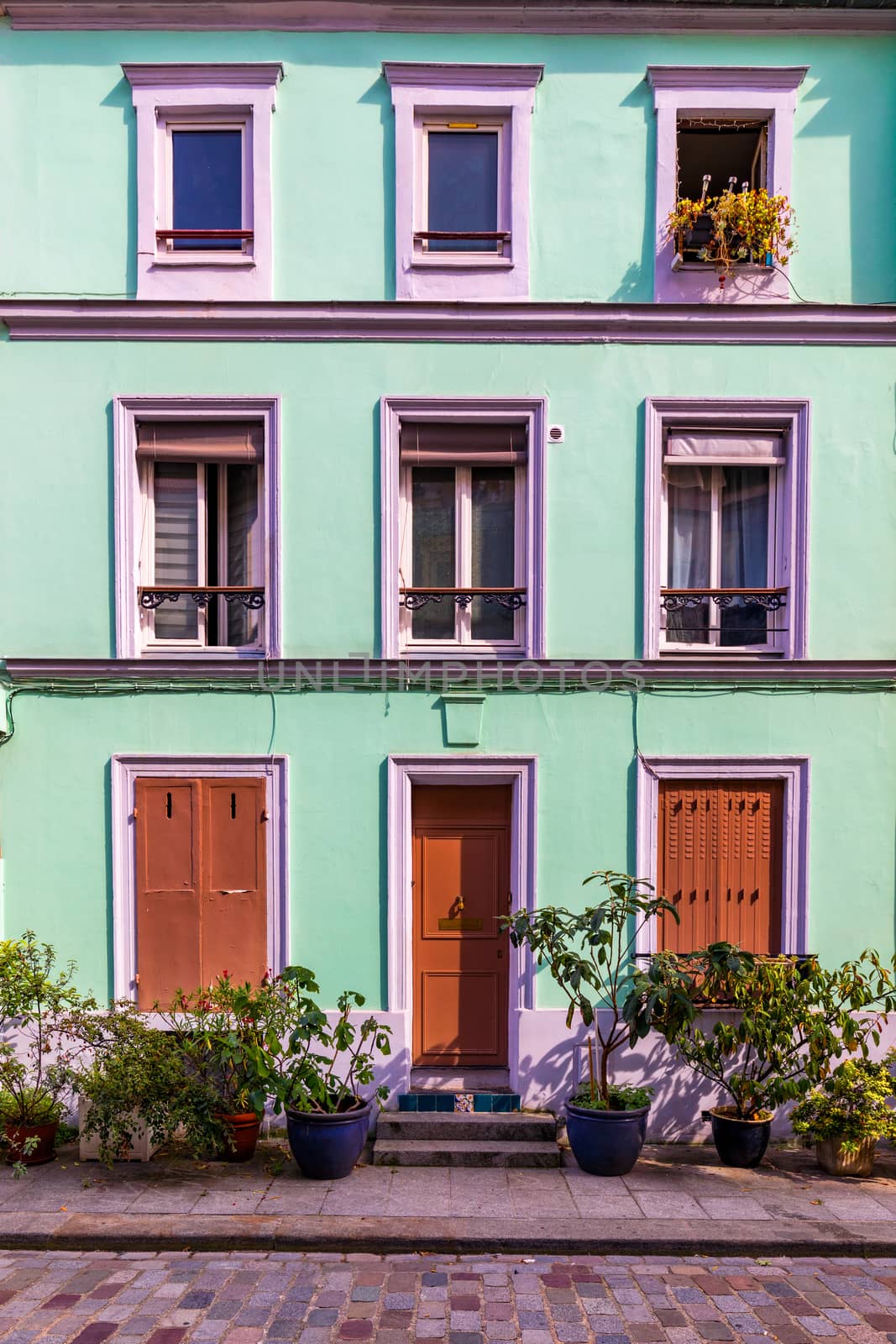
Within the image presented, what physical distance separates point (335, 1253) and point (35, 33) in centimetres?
977

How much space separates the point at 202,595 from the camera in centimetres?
793

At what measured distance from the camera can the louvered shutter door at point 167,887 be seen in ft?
25.4

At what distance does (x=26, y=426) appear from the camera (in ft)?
25.6

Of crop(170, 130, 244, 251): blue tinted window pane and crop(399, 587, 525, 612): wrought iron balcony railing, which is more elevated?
crop(170, 130, 244, 251): blue tinted window pane

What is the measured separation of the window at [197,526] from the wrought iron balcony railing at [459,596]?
111cm

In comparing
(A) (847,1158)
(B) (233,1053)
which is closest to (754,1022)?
(A) (847,1158)

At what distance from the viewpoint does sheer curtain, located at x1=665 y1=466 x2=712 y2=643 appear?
8.18 m

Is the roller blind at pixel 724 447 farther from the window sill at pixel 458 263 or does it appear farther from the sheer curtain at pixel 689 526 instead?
the window sill at pixel 458 263

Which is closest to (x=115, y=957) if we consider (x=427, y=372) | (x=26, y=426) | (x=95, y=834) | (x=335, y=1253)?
(x=95, y=834)

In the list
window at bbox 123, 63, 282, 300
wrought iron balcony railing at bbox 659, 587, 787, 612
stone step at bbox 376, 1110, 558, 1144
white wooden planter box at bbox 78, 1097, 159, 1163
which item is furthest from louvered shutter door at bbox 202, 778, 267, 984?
window at bbox 123, 63, 282, 300

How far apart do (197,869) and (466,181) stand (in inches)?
249

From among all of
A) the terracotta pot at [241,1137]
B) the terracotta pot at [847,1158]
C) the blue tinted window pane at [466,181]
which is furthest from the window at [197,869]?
the blue tinted window pane at [466,181]

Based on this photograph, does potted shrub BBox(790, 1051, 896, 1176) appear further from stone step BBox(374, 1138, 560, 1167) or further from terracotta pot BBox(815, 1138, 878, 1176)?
stone step BBox(374, 1138, 560, 1167)

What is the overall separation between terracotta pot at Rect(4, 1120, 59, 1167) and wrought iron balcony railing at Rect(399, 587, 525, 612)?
4.99 meters
